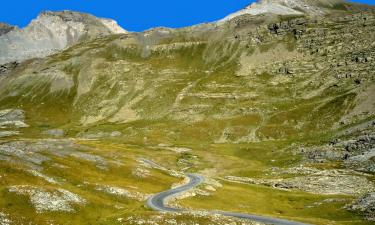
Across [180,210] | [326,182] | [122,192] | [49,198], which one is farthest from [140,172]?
[326,182]

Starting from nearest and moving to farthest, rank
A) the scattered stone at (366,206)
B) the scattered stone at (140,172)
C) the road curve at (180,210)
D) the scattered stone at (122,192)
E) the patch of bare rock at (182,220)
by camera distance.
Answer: the patch of bare rock at (182,220), the road curve at (180,210), the scattered stone at (122,192), the scattered stone at (366,206), the scattered stone at (140,172)

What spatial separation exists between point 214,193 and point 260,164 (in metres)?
75.4

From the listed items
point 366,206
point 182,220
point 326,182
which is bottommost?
point 326,182

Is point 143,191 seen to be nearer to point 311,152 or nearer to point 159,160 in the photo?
point 159,160

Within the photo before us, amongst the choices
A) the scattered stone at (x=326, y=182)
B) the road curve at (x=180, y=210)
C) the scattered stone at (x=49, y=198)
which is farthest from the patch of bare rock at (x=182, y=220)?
the scattered stone at (x=326, y=182)

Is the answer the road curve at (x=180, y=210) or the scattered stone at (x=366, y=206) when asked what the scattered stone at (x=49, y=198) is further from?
the scattered stone at (x=366, y=206)

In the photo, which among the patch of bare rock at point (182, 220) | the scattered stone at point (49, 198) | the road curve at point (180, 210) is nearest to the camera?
the patch of bare rock at point (182, 220)

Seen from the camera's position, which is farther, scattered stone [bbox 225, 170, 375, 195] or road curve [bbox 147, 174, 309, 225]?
scattered stone [bbox 225, 170, 375, 195]

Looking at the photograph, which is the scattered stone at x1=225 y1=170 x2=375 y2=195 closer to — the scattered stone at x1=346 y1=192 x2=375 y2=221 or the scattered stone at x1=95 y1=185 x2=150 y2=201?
the scattered stone at x1=346 y1=192 x2=375 y2=221

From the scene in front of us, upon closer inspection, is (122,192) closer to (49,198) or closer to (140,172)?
(49,198)

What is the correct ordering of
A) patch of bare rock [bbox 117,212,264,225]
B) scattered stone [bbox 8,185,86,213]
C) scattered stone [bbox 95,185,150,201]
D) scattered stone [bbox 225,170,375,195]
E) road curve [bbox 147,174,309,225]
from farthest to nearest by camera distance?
scattered stone [bbox 225,170,375,195] < scattered stone [bbox 95,185,150,201] < road curve [bbox 147,174,309,225] < scattered stone [bbox 8,185,86,213] < patch of bare rock [bbox 117,212,264,225]

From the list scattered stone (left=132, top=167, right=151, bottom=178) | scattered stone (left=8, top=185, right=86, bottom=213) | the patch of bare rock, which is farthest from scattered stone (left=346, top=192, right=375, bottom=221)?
scattered stone (left=8, top=185, right=86, bottom=213)

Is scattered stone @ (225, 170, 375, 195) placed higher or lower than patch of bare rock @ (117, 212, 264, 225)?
lower

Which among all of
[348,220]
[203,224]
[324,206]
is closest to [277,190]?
[324,206]
